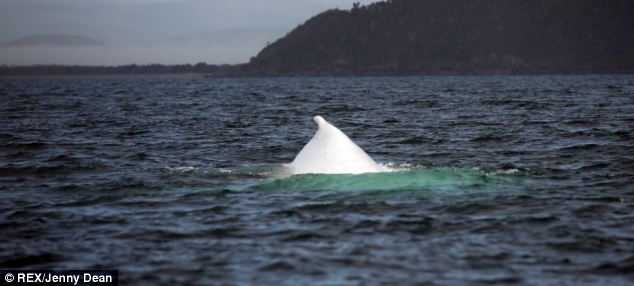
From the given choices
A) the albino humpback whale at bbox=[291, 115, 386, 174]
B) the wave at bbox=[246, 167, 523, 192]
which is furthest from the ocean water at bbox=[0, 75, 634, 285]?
the albino humpback whale at bbox=[291, 115, 386, 174]

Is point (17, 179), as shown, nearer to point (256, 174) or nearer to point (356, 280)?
point (256, 174)

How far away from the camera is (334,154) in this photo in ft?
56.3

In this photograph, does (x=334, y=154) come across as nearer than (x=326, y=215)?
No

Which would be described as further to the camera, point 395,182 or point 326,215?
point 395,182

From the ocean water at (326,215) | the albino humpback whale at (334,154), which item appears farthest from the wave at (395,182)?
the albino humpback whale at (334,154)

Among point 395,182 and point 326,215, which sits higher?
point 395,182

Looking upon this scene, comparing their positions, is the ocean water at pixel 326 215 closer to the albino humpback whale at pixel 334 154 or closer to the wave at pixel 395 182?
the wave at pixel 395 182

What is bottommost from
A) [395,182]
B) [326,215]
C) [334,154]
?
[326,215]

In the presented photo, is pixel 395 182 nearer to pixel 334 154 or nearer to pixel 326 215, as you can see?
pixel 334 154

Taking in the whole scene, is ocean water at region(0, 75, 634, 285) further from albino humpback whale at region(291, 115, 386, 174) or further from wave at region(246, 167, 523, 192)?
albino humpback whale at region(291, 115, 386, 174)

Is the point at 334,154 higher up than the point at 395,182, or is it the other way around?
the point at 334,154

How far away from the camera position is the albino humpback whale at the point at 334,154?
17.1 metres

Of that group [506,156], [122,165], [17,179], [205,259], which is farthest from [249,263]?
[506,156]

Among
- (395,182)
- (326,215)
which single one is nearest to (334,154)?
(395,182)
